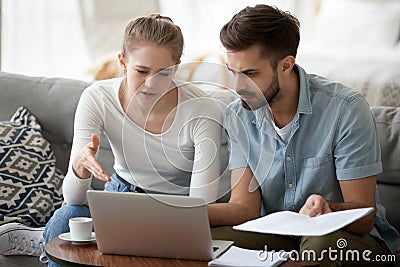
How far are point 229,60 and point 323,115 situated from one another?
0.29 metres

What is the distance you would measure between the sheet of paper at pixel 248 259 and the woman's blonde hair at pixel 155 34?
61 centimetres

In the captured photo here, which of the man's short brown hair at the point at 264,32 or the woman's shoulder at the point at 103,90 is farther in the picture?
the woman's shoulder at the point at 103,90

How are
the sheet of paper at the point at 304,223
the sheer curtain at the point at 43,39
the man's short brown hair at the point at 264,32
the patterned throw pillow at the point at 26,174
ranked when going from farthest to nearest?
the sheer curtain at the point at 43,39, the patterned throw pillow at the point at 26,174, the man's short brown hair at the point at 264,32, the sheet of paper at the point at 304,223

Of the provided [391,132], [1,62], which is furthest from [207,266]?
[1,62]

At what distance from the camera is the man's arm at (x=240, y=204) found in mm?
2055

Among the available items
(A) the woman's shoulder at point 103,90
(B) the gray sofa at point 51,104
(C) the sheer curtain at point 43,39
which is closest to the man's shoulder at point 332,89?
(A) the woman's shoulder at point 103,90

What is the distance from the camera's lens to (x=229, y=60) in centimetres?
201

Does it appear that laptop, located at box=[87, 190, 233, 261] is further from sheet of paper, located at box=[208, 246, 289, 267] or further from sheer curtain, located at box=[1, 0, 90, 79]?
sheer curtain, located at box=[1, 0, 90, 79]

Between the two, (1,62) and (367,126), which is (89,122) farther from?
(1,62)

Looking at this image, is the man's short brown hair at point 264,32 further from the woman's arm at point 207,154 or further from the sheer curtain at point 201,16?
the sheer curtain at point 201,16

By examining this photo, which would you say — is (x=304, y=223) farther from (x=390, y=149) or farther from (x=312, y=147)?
(x=390, y=149)

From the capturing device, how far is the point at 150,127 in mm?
2211

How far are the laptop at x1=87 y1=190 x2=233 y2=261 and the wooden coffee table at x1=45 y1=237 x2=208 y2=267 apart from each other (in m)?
0.02

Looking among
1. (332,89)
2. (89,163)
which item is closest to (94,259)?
(89,163)
